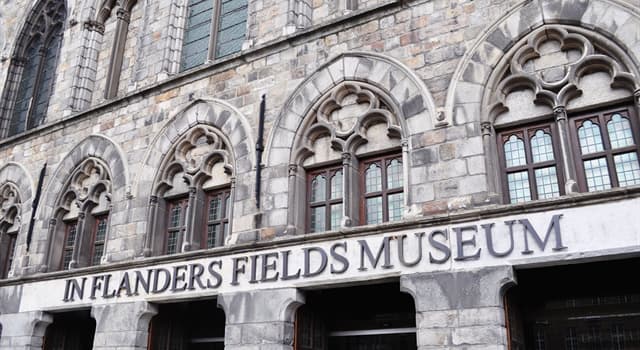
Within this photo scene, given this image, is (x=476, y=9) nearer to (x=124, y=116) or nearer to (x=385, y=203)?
(x=385, y=203)

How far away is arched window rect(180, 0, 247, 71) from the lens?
503 inches

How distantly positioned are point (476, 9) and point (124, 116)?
7860 millimetres

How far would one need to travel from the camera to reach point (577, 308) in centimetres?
826

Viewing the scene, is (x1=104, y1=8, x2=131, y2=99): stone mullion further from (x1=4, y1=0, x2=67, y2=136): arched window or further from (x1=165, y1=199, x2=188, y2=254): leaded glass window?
(x1=165, y1=199, x2=188, y2=254): leaded glass window


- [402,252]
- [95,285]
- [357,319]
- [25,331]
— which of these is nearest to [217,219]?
[95,285]

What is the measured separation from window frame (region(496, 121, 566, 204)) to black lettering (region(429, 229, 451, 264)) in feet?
3.43

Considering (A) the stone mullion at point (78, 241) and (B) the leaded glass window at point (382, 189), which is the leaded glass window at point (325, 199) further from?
(A) the stone mullion at point (78, 241)

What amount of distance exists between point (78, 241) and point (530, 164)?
9426 mm

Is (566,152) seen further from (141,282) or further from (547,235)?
(141,282)

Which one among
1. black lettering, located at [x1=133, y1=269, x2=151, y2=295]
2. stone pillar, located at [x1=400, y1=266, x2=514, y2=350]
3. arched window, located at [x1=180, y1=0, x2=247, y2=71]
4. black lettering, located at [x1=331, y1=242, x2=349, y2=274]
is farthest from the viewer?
arched window, located at [x1=180, y1=0, x2=247, y2=71]

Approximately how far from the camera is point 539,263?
7.48 metres

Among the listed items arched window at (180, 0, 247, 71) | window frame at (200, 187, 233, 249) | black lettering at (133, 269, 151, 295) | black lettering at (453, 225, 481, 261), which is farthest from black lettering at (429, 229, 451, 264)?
arched window at (180, 0, 247, 71)

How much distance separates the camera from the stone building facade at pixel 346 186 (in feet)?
26.0

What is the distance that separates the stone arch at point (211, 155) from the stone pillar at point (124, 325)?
1105mm
